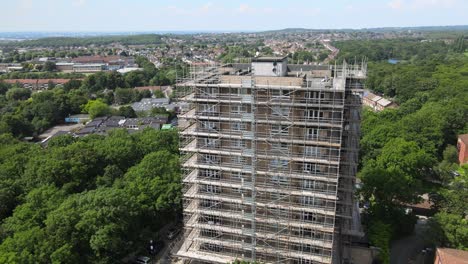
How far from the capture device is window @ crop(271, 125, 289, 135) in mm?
24828

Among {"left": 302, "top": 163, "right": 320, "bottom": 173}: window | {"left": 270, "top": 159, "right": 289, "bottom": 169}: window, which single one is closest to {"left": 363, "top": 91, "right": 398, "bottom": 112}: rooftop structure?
{"left": 302, "top": 163, "right": 320, "bottom": 173}: window

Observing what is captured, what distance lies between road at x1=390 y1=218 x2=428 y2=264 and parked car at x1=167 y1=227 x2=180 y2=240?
20269 millimetres

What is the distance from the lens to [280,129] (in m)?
25.0

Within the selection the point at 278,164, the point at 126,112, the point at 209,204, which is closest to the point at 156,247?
the point at 209,204

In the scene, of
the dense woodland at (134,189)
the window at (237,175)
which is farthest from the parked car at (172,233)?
the window at (237,175)

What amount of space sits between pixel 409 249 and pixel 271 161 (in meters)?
17.3

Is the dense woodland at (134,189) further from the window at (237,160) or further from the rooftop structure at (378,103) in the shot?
the rooftop structure at (378,103)

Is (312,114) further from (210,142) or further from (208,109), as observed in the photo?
(210,142)

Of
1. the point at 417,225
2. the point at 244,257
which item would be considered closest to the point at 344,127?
the point at 244,257

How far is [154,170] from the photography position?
35.7m

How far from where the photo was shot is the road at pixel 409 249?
3080 centimetres

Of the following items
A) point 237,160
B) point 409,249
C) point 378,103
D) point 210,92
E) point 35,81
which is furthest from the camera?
point 35,81

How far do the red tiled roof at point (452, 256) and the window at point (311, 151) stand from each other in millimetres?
12877

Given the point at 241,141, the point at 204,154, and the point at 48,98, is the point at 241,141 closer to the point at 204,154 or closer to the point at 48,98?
the point at 204,154
